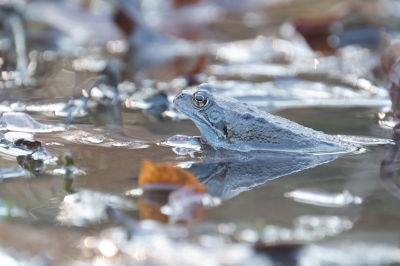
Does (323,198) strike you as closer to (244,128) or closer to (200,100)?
(244,128)

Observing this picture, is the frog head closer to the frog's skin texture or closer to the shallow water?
the frog's skin texture

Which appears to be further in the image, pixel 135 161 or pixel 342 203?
pixel 135 161

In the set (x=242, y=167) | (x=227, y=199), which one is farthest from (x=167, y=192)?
(x=242, y=167)

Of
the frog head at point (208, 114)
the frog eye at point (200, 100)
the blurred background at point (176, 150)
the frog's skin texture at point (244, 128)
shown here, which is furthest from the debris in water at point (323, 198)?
the frog eye at point (200, 100)

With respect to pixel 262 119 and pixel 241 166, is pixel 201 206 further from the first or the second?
pixel 262 119

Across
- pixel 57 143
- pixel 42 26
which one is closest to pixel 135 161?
pixel 57 143

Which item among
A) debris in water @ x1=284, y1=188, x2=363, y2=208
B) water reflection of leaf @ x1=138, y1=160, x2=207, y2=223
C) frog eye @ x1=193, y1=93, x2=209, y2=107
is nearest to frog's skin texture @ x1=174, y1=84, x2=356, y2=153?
frog eye @ x1=193, y1=93, x2=209, y2=107
